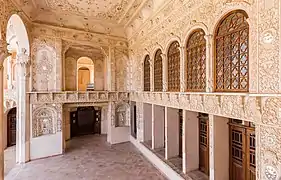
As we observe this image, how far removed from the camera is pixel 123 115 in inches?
445

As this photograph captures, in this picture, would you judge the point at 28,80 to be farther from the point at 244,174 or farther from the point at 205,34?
the point at 244,174

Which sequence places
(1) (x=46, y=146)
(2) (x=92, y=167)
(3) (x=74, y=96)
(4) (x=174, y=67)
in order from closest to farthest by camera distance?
(4) (x=174, y=67) < (2) (x=92, y=167) < (1) (x=46, y=146) < (3) (x=74, y=96)

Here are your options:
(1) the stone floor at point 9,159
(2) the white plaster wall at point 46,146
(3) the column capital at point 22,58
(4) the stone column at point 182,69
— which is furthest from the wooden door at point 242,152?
(3) the column capital at point 22,58

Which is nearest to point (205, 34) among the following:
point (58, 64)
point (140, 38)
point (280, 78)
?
point (280, 78)

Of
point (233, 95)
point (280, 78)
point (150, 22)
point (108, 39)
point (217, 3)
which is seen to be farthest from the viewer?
point (108, 39)

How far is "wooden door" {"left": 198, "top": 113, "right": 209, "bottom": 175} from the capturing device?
572 cm

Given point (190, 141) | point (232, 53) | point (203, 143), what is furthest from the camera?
point (203, 143)

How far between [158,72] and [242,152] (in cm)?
441

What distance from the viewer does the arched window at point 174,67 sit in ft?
20.6

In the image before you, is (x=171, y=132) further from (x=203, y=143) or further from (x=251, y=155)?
(x=251, y=155)

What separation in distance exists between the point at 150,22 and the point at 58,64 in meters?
5.12

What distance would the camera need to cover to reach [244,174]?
4531 millimetres

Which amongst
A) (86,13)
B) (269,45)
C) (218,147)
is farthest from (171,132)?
(86,13)

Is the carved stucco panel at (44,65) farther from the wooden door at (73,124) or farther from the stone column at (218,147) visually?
the stone column at (218,147)
